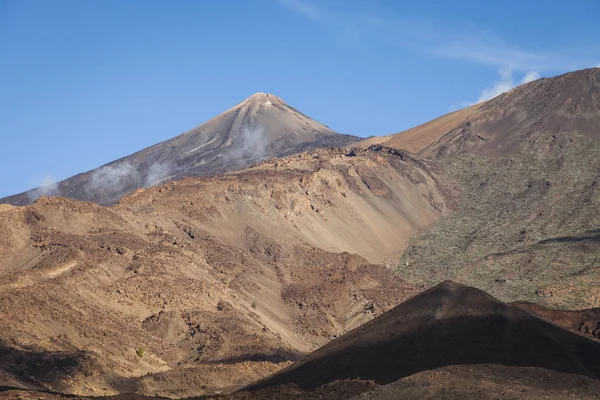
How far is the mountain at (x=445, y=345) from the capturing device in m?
38.5

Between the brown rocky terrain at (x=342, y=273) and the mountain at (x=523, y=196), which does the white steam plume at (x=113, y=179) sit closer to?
the brown rocky terrain at (x=342, y=273)

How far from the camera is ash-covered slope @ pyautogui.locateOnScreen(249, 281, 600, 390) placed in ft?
127

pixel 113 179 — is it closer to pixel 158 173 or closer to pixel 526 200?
pixel 158 173

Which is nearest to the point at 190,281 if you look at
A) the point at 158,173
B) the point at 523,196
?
the point at 523,196

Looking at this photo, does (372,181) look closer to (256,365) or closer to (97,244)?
(97,244)

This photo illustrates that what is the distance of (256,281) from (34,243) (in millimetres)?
17376

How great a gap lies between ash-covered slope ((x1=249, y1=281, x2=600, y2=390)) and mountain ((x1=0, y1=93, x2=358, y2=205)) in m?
101

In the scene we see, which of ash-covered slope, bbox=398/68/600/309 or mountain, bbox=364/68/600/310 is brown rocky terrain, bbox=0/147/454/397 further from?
mountain, bbox=364/68/600/310

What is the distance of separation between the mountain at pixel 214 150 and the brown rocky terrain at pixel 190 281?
51087 mm

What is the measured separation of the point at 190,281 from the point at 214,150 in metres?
105

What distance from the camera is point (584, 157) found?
125062 mm

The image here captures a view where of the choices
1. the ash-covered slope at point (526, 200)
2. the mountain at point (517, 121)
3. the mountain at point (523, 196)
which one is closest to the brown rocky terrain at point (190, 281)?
the ash-covered slope at point (526, 200)

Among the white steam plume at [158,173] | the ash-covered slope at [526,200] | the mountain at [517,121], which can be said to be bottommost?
the ash-covered slope at [526,200]

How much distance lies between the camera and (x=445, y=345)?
134 feet
